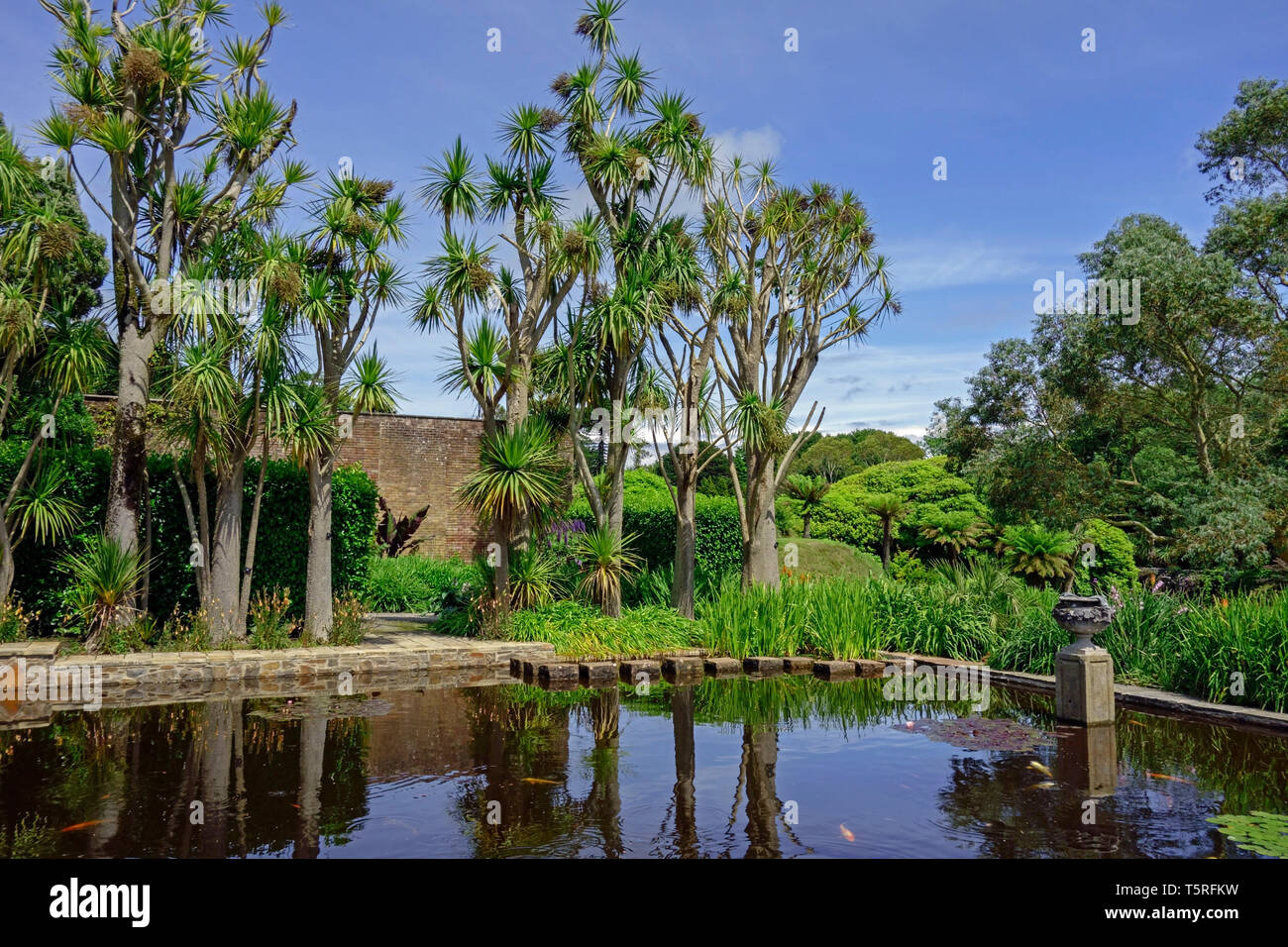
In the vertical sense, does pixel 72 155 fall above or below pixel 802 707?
above

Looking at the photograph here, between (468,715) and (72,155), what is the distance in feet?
26.7

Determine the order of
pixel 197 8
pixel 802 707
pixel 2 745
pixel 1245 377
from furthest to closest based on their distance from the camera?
pixel 1245 377 < pixel 197 8 < pixel 802 707 < pixel 2 745

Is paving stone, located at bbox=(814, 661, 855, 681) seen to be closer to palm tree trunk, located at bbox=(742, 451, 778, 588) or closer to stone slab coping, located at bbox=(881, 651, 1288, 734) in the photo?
stone slab coping, located at bbox=(881, 651, 1288, 734)

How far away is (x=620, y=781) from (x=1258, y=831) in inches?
149

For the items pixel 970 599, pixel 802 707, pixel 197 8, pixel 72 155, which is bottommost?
pixel 802 707

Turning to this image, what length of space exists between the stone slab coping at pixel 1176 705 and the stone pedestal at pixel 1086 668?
2.40 ft

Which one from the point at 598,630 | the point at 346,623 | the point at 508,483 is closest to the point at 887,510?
the point at 598,630

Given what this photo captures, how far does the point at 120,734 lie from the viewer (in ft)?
25.2

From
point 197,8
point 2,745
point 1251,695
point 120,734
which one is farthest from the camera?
point 197,8

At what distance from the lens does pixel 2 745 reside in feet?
23.4

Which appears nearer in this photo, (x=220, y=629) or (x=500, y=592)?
(x=220, y=629)

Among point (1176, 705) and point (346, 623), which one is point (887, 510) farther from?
point (346, 623)
